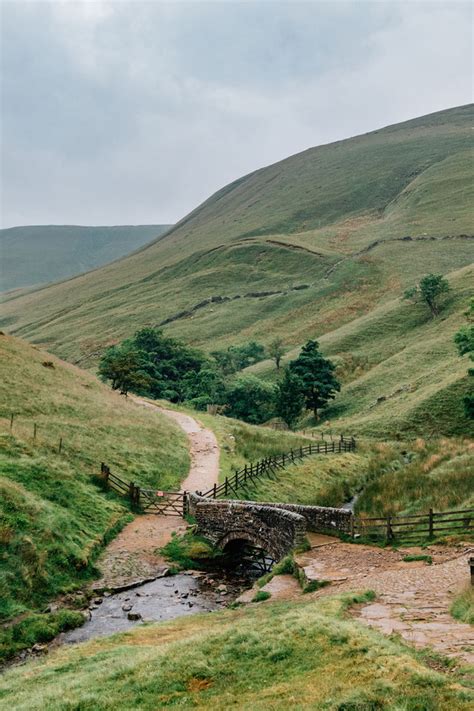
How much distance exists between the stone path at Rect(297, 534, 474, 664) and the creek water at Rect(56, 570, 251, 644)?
3.76 metres

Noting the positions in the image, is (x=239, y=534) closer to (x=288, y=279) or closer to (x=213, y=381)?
(x=213, y=381)

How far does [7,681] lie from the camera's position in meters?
14.8

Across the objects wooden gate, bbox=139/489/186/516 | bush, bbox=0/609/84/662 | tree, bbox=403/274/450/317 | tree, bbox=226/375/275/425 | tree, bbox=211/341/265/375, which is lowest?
bush, bbox=0/609/84/662

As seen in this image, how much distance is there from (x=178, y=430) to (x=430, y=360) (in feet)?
138

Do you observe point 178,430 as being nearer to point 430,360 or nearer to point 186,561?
point 186,561

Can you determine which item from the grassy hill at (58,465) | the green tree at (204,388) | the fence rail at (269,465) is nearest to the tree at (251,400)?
the green tree at (204,388)

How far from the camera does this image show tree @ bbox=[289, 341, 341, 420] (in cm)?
7169

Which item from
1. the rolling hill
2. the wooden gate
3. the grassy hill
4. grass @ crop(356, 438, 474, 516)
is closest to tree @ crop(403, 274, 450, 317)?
the rolling hill

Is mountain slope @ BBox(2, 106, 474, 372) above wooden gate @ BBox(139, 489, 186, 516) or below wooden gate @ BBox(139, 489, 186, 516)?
above

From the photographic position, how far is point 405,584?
59.3 feet

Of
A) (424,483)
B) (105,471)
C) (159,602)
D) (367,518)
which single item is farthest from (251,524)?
(424,483)

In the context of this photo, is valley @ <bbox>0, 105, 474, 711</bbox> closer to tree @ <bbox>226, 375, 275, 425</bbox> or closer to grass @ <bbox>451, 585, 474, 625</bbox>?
grass @ <bbox>451, 585, 474, 625</bbox>

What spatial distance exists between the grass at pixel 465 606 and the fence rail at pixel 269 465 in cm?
1804

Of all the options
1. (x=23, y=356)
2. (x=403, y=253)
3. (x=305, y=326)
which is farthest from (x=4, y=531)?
(x=403, y=253)
